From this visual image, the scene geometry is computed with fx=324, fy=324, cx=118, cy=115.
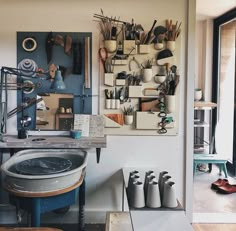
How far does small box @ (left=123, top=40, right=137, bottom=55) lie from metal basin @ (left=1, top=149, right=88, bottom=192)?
93 centimetres

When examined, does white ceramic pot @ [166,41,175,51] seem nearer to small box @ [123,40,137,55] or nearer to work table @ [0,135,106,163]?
small box @ [123,40,137,55]

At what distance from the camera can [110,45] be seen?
2.71 metres

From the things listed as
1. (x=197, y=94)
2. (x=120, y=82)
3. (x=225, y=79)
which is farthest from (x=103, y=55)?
(x=225, y=79)

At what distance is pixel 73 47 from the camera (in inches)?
109

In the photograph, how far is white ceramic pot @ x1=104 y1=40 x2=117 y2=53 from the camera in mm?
2701

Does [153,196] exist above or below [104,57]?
below

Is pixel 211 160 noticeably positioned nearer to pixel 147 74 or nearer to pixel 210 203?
pixel 210 203

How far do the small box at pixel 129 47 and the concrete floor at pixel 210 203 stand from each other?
1665 mm

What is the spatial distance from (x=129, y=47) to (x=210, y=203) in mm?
1936

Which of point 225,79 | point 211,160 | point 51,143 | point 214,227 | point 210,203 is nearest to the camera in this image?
point 51,143

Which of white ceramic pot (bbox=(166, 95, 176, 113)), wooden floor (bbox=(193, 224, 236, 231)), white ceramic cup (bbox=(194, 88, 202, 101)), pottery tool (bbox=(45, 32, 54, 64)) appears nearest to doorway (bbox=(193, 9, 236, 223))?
white ceramic cup (bbox=(194, 88, 202, 101))

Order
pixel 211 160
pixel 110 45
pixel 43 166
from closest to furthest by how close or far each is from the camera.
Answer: pixel 43 166 < pixel 110 45 < pixel 211 160

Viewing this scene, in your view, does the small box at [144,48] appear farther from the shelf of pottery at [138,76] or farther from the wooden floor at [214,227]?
the wooden floor at [214,227]

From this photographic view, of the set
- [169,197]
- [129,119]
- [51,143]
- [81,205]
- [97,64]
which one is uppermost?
[97,64]
